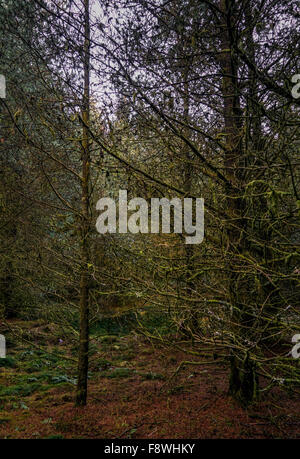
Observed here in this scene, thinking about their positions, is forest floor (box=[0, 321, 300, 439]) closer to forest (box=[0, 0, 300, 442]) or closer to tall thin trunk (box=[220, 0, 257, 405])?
forest (box=[0, 0, 300, 442])

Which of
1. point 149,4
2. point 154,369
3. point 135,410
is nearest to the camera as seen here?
point 149,4

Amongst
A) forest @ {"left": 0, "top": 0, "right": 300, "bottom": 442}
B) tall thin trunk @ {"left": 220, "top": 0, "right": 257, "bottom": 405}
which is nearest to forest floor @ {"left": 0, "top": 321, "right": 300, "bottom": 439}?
forest @ {"left": 0, "top": 0, "right": 300, "bottom": 442}

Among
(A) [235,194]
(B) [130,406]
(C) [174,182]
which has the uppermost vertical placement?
(C) [174,182]

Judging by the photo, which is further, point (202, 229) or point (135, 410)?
point (135, 410)

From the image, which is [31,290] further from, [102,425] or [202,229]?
[202,229]

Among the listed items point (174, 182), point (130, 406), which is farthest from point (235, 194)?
point (130, 406)

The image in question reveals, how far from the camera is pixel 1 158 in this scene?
27.5ft

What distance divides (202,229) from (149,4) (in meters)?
3.08

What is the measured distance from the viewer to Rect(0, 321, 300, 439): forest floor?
4184 mm

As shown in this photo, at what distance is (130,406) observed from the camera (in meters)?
5.17

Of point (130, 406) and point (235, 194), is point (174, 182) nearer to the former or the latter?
point (235, 194)

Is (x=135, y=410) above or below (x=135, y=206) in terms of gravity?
below

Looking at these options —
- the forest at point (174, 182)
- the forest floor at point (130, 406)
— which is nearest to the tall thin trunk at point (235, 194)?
the forest at point (174, 182)

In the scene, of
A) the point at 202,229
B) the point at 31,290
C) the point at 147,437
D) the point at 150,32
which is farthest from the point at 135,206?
the point at 31,290
